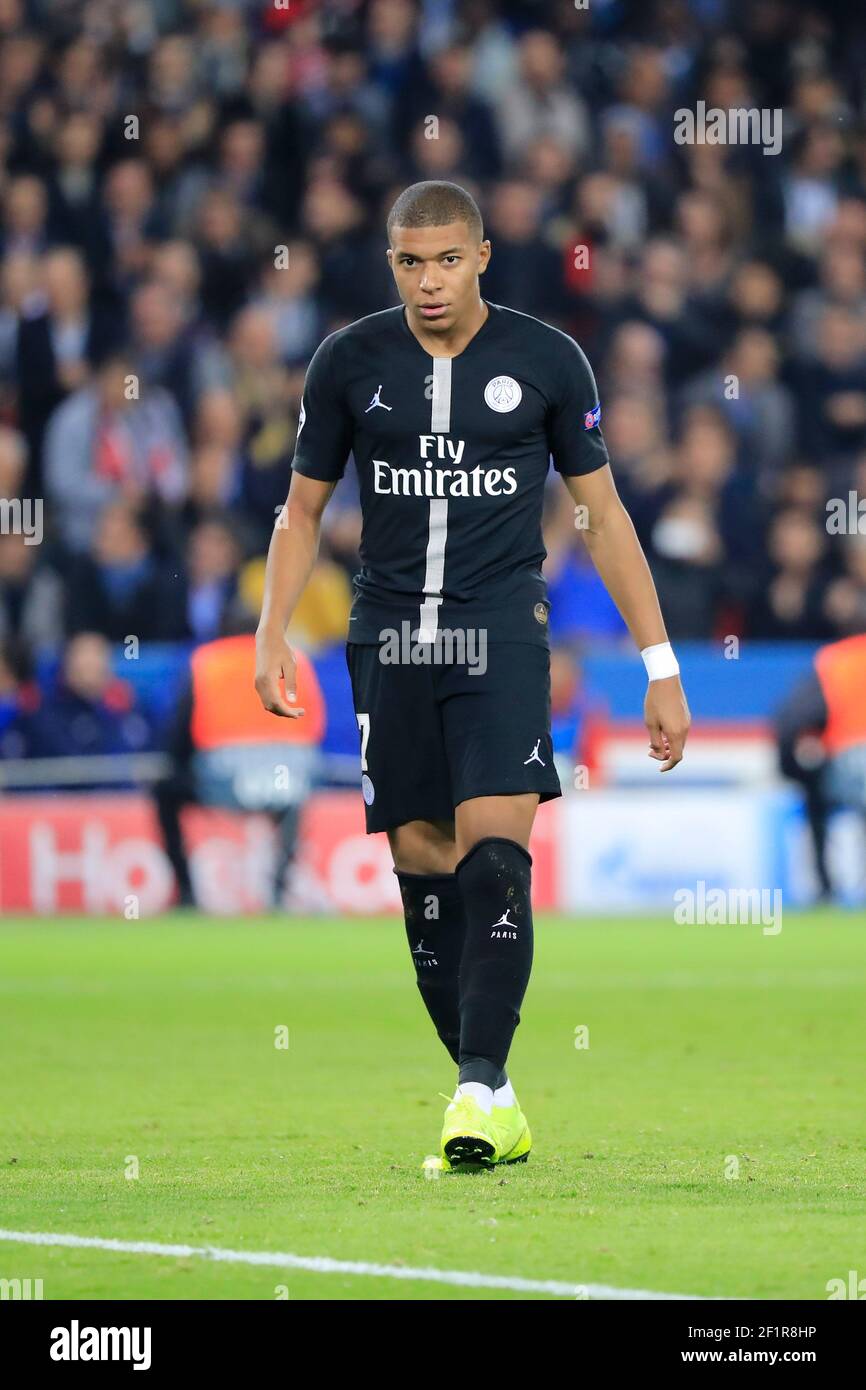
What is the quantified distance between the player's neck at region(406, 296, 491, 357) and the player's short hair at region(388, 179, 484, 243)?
0.21 meters

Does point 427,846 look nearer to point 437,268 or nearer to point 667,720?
point 667,720

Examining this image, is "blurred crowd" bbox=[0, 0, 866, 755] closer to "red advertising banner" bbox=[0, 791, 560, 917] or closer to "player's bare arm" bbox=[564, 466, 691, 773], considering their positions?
"red advertising banner" bbox=[0, 791, 560, 917]

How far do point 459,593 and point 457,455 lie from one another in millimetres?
320

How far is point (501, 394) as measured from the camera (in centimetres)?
593

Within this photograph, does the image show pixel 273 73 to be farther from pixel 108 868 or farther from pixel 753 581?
pixel 108 868

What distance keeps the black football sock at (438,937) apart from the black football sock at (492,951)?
0.25 m

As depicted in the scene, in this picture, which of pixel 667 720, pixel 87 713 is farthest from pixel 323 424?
pixel 87 713

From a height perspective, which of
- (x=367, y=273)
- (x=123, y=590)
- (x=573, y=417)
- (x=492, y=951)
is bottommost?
(x=492, y=951)

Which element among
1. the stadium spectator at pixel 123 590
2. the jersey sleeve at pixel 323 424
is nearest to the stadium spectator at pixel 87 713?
the stadium spectator at pixel 123 590

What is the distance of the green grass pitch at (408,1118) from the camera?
461 cm

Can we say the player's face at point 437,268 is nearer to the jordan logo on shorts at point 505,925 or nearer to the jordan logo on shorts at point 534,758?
the jordan logo on shorts at point 534,758

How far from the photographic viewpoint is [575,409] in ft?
19.7

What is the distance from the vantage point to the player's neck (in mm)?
5980

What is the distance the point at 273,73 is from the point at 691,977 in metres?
9.65
